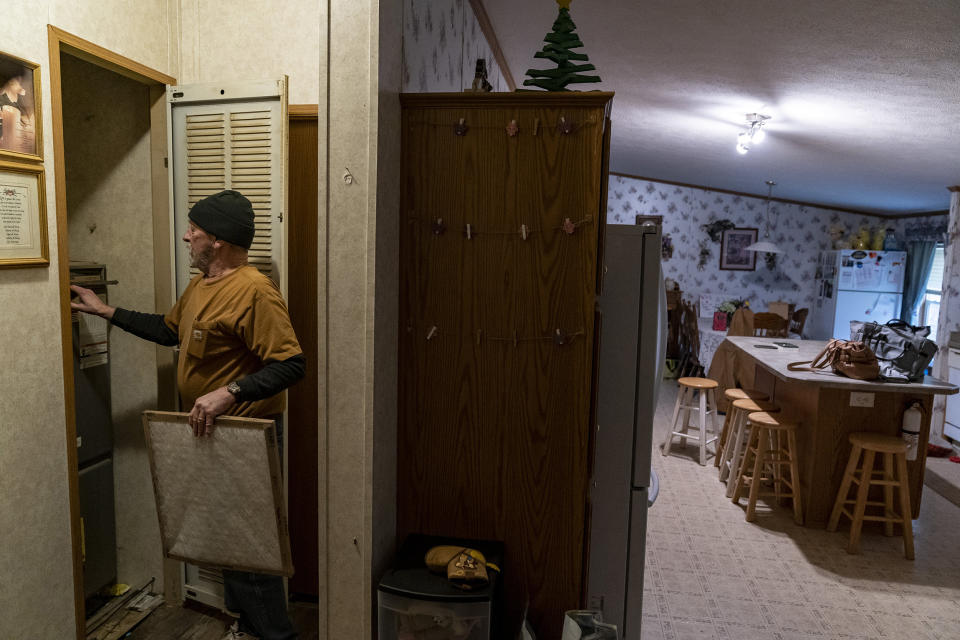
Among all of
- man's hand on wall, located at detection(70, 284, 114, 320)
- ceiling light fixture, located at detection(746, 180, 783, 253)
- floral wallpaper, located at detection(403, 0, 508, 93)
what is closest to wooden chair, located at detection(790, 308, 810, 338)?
ceiling light fixture, located at detection(746, 180, 783, 253)

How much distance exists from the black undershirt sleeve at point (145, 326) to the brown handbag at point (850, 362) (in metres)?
3.35

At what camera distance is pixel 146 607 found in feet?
7.86

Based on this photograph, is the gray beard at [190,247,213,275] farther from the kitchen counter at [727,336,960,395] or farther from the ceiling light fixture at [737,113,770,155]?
the ceiling light fixture at [737,113,770,155]

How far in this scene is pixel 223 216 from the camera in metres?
1.89

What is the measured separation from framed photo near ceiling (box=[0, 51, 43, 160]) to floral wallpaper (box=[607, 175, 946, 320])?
24.9ft

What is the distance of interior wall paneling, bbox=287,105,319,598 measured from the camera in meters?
2.28

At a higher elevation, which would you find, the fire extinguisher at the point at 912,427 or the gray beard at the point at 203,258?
the gray beard at the point at 203,258

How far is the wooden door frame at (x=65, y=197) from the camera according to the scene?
1.83m

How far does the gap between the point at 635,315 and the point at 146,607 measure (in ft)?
7.05

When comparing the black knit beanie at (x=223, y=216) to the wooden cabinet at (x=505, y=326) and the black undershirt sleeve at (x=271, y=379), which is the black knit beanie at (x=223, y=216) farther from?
the wooden cabinet at (x=505, y=326)

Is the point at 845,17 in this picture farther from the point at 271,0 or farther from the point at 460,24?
the point at 271,0

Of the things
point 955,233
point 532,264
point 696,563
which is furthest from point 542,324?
point 955,233

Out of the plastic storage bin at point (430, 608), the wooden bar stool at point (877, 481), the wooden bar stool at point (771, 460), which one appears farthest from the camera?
the wooden bar stool at point (771, 460)

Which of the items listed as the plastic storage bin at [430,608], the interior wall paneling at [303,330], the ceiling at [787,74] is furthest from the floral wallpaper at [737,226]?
the plastic storage bin at [430,608]
